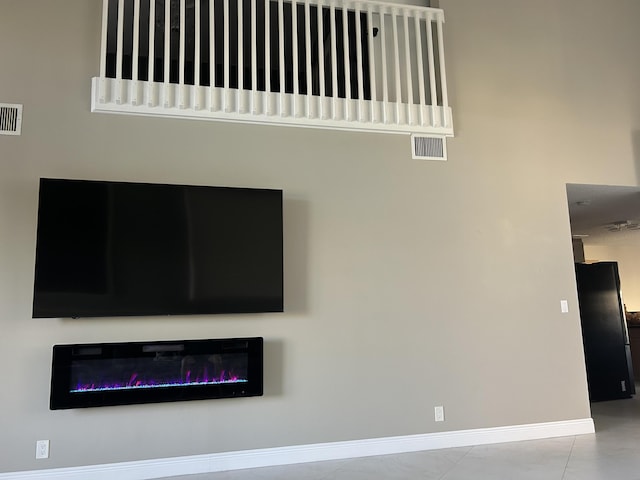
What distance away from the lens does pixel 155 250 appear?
136 inches

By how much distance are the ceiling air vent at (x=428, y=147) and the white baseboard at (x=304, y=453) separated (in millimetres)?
2367

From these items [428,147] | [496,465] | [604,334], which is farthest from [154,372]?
[604,334]

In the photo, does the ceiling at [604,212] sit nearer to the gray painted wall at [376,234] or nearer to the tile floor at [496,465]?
the gray painted wall at [376,234]

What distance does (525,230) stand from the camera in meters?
4.44

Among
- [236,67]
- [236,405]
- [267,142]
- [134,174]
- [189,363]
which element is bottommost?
[236,405]

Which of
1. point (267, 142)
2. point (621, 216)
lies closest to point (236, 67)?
point (267, 142)

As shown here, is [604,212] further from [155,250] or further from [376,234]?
[155,250]

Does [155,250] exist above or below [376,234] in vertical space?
below

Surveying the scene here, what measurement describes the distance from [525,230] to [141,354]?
3.48 metres

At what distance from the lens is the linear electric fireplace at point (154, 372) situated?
10.6 feet

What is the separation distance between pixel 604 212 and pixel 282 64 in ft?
14.8

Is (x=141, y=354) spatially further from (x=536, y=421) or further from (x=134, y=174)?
(x=536, y=421)

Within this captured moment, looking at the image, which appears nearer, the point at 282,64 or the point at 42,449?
the point at 42,449

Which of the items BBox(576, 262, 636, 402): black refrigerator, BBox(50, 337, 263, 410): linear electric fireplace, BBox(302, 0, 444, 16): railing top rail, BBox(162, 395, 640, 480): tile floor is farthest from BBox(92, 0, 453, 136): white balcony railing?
BBox(576, 262, 636, 402): black refrigerator
